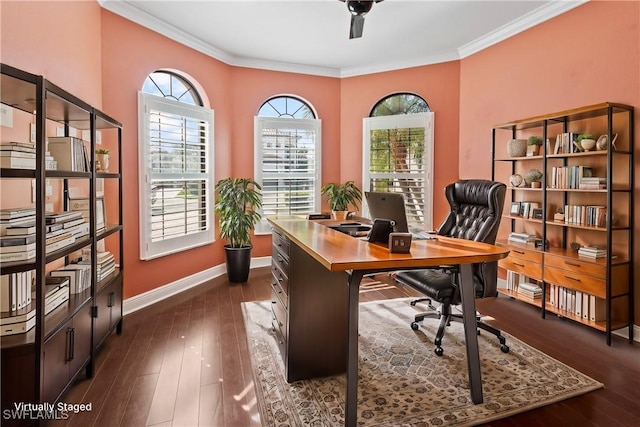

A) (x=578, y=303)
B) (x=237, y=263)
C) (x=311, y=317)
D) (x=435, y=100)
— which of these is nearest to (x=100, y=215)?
(x=311, y=317)

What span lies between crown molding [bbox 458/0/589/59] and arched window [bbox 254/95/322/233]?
2294 millimetres

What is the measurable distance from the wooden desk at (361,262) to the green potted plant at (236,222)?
2237 millimetres

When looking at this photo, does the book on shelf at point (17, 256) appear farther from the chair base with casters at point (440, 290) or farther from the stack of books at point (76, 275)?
the chair base with casters at point (440, 290)

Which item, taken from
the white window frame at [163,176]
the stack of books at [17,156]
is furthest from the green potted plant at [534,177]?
the stack of books at [17,156]

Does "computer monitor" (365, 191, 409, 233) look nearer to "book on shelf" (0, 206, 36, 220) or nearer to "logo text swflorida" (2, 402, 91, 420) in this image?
"book on shelf" (0, 206, 36, 220)

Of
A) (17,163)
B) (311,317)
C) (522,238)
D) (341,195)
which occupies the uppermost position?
(17,163)

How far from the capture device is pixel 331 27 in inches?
168

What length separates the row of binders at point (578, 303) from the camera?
3.20 meters

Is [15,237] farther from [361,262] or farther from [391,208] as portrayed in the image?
[391,208]

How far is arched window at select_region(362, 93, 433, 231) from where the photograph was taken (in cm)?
536

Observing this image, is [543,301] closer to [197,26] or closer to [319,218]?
[319,218]

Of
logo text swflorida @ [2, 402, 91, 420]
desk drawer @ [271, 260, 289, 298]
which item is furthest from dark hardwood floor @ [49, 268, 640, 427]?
desk drawer @ [271, 260, 289, 298]

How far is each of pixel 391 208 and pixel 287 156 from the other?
11.5ft

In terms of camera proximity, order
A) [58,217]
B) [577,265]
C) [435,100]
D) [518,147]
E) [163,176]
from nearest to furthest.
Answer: [58,217], [577,265], [518,147], [163,176], [435,100]
